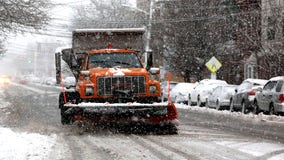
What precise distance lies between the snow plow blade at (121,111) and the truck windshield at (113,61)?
1.99m

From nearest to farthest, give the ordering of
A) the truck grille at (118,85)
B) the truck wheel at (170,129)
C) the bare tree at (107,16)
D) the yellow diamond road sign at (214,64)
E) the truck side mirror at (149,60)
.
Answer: the truck wheel at (170,129) < the truck grille at (118,85) < the truck side mirror at (149,60) < the yellow diamond road sign at (214,64) < the bare tree at (107,16)

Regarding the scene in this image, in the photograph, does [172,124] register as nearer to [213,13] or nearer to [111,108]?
[111,108]

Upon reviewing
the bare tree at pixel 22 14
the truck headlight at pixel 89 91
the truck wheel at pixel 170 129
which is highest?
the bare tree at pixel 22 14

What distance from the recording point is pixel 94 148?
11352 millimetres

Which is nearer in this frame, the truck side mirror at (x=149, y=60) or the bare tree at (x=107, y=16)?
the truck side mirror at (x=149, y=60)

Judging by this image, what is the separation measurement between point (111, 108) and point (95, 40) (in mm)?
4609

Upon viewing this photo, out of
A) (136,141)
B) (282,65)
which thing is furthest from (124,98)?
(282,65)

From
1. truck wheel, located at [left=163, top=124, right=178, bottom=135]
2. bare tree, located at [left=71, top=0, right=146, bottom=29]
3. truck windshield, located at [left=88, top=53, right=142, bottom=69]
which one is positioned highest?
bare tree, located at [left=71, top=0, right=146, bottom=29]

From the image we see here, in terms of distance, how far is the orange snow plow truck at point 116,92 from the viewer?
550 inches

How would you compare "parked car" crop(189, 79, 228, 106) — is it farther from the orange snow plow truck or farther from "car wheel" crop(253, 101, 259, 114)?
the orange snow plow truck

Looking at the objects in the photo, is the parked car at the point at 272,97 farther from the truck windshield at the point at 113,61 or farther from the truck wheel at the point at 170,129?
the truck wheel at the point at 170,129

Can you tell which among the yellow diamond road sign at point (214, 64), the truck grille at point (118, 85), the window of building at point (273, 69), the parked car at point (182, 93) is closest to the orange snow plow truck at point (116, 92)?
the truck grille at point (118, 85)

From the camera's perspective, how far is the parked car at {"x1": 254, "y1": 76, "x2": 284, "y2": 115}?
2077cm

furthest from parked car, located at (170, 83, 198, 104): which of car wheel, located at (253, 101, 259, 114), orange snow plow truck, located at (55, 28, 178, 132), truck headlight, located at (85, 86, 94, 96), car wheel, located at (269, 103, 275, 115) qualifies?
truck headlight, located at (85, 86, 94, 96)
